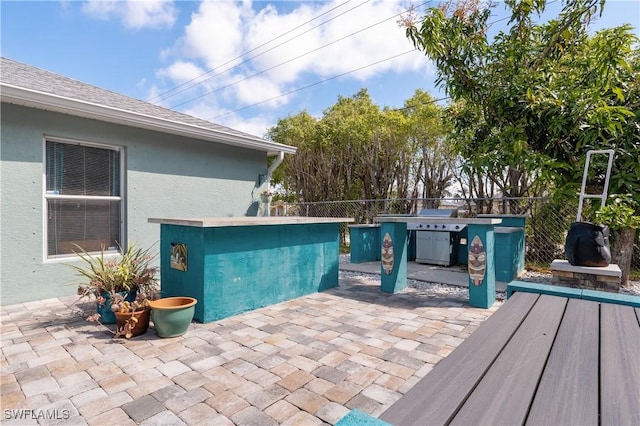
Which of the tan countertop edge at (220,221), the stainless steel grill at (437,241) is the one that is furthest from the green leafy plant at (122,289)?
the stainless steel grill at (437,241)

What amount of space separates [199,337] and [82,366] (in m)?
0.95

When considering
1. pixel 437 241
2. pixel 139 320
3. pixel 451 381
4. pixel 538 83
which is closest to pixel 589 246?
pixel 538 83

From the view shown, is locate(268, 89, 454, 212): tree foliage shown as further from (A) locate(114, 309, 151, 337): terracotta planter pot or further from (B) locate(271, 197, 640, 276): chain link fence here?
(A) locate(114, 309, 151, 337): terracotta planter pot

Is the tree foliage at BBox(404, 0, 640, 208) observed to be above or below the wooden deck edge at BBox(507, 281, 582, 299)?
above

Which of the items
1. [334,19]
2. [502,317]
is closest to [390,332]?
[502,317]

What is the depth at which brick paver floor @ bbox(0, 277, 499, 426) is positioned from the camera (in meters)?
2.08

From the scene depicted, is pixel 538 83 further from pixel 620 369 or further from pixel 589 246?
pixel 620 369

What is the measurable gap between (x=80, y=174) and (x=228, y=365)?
3.90 metres

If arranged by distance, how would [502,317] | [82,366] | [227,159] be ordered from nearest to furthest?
[502,317], [82,366], [227,159]

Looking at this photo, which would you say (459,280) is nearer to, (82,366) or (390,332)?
(390,332)

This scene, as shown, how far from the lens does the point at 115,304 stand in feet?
11.1

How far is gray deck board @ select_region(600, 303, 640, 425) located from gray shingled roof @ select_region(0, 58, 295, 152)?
559cm

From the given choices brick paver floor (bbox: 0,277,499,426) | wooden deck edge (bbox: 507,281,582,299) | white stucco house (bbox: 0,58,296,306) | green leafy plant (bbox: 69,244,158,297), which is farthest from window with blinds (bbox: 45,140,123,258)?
wooden deck edge (bbox: 507,281,582,299)

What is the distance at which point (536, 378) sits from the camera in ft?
3.59
